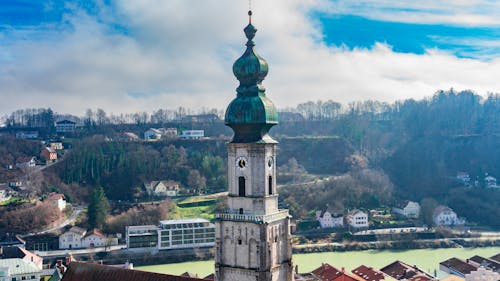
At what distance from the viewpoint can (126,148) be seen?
11506 centimetres

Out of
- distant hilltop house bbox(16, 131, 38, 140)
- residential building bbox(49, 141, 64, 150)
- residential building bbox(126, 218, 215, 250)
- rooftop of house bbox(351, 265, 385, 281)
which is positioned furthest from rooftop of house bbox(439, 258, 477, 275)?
distant hilltop house bbox(16, 131, 38, 140)

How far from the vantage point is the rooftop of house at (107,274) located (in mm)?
24750

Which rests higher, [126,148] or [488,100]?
[488,100]

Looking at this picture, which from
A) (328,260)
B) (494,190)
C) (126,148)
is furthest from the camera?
(126,148)

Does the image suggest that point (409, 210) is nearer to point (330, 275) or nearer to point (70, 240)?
point (330, 275)

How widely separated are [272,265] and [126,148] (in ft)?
317

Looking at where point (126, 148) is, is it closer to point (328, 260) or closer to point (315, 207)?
point (315, 207)

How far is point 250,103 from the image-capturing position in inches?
892

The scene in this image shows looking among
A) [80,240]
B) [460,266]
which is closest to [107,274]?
[460,266]

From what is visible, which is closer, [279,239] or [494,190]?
[279,239]

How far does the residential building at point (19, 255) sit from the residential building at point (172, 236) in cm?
1428

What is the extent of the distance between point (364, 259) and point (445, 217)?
91.4 ft

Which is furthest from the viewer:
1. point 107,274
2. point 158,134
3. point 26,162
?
point 158,134

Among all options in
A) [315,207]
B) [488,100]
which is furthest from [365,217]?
[488,100]
